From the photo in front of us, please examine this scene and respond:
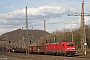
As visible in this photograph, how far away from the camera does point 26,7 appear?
46.4 m

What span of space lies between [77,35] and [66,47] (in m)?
51.5

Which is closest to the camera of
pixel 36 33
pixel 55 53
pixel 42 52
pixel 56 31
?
pixel 55 53

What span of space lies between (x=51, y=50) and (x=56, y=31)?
203ft

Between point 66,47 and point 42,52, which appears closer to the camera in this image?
point 66,47

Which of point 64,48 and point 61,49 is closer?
point 64,48

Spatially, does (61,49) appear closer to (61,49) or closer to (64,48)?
(61,49)

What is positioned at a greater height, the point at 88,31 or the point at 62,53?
the point at 88,31

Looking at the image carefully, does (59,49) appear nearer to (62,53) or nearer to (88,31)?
(62,53)

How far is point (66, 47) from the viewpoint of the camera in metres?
50.3

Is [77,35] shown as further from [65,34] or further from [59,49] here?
[59,49]

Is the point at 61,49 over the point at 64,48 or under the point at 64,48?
under

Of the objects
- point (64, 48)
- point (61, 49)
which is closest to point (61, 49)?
point (61, 49)

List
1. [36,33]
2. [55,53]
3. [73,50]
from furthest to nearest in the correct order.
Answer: [36,33] < [55,53] < [73,50]

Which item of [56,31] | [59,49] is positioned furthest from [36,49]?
[56,31]
